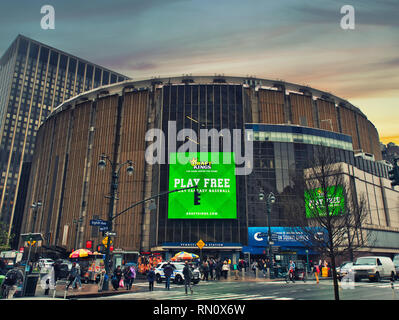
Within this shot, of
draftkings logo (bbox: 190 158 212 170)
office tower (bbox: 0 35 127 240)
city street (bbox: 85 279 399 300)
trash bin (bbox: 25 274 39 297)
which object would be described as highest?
office tower (bbox: 0 35 127 240)

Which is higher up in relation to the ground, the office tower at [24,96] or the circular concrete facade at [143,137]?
the office tower at [24,96]

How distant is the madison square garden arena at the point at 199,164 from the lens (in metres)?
53.7

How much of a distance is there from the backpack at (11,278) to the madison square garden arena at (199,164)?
32501 millimetres

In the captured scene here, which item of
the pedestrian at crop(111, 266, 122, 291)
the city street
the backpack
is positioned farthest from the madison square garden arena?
the backpack

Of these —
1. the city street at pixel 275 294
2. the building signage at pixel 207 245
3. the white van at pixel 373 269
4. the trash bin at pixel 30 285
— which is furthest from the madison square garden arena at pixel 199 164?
the trash bin at pixel 30 285

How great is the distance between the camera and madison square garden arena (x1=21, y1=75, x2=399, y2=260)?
176 feet

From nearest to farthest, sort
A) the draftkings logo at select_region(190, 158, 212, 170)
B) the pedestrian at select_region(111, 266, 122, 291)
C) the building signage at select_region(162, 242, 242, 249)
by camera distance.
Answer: the pedestrian at select_region(111, 266, 122, 291), the building signage at select_region(162, 242, 242, 249), the draftkings logo at select_region(190, 158, 212, 170)

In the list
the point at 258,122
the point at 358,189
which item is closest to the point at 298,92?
the point at 258,122

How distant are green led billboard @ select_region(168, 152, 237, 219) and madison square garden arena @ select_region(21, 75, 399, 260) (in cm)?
17

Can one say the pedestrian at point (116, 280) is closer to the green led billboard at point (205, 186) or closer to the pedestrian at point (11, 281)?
the pedestrian at point (11, 281)

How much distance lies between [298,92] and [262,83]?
8620mm

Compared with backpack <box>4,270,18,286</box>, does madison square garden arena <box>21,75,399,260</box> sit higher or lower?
higher

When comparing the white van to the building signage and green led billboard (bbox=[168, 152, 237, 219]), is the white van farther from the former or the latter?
green led billboard (bbox=[168, 152, 237, 219])
